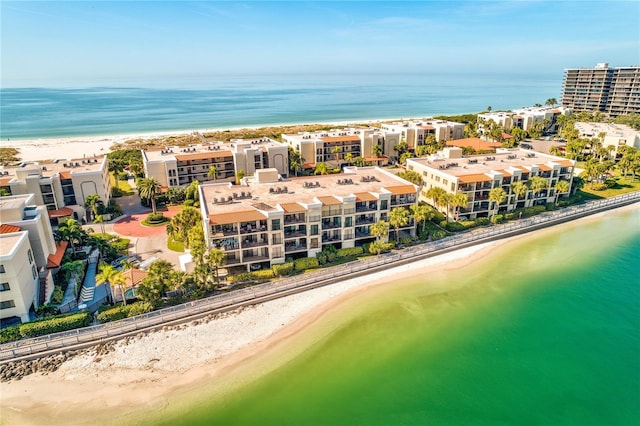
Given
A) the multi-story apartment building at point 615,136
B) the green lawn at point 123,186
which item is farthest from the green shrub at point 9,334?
the multi-story apartment building at point 615,136

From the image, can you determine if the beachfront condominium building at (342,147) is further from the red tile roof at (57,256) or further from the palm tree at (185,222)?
the red tile roof at (57,256)

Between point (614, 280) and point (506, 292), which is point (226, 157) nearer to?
point (506, 292)

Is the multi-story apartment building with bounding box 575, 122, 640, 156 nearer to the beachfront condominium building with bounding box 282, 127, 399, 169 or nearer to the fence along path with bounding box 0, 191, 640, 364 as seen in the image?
the fence along path with bounding box 0, 191, 640, 364

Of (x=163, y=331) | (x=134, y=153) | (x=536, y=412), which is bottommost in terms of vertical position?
(x=536, y=412)

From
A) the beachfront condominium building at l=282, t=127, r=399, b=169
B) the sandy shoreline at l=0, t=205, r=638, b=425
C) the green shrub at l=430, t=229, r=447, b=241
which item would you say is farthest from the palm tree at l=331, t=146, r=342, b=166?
the sandy shoreline at l=0, t=205, r=638, b=425

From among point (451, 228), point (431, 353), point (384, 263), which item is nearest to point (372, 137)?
point (451, 228)

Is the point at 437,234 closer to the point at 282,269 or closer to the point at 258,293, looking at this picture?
the point at 282,269
